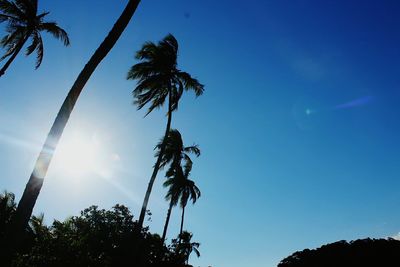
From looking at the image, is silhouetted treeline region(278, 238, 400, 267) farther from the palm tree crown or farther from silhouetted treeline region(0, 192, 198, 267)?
the palm tree crown

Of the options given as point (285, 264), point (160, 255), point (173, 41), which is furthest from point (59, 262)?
point (285, 264)

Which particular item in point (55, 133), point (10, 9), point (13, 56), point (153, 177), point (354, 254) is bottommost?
point (55, 133)

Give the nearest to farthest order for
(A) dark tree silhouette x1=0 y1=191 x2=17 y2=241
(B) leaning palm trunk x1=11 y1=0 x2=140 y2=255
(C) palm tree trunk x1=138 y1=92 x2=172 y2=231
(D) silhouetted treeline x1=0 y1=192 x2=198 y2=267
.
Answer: (B) leaning palm trunk x1=11 y1=0 x2=140 y2=255, (C) palm tree trunk x1=138 y1=92 x2=172 y2=231, (D) silhouetted treeline x1=0 y1=192 x2=198 y2=267, (A) dark tree silhouette x1=0 y1=191 x2=17 y2=241

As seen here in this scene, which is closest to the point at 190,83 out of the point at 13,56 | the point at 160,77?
the point at 160,77

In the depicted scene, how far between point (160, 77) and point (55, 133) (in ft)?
45.6

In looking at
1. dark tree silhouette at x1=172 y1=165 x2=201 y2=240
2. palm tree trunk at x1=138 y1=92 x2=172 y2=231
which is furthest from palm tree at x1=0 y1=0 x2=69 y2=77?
dark tree silhouette at x1=172 y1=165 x2=201 y2=240

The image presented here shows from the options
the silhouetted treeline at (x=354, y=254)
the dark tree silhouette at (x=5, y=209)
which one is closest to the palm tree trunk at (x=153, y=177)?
the dark tree silhouette at (x=5, y=209)

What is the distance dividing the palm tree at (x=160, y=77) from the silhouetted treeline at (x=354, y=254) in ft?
73.8

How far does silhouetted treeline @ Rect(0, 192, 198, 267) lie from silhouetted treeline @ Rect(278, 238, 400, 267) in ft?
45.6

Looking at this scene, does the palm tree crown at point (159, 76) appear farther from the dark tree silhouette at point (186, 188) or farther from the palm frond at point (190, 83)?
the dark tree silhouette at point (186, 188)

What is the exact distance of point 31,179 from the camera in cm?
640

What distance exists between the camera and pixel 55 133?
6930 mm

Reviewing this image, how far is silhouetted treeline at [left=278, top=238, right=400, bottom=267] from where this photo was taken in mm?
30484

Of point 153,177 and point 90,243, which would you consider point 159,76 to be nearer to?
point 153,177
